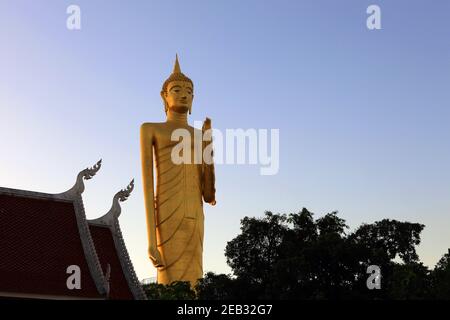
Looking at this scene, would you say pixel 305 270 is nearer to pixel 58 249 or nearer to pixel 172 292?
pixel 172 292

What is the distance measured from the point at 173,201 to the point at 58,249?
13.2m

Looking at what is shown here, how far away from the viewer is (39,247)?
51.4 ft

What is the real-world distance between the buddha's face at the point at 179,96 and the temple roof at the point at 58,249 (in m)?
12.9

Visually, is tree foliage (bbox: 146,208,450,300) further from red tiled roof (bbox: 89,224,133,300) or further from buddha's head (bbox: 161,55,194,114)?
buddha's head (bbox: 161,55,194,114)

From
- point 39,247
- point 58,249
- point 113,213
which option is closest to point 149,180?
point 113,213

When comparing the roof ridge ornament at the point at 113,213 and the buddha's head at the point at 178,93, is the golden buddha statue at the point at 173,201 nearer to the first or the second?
the buddha's head at the point at 178,93

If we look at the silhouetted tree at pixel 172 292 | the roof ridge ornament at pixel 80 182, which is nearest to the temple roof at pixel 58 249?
the roof ridge ornament at pixel 80 182

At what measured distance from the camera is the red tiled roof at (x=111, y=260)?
16703 mm

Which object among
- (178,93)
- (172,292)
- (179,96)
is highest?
(178,93)

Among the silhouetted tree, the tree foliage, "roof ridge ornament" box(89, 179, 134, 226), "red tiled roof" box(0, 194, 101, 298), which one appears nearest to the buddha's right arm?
the tree foliage
